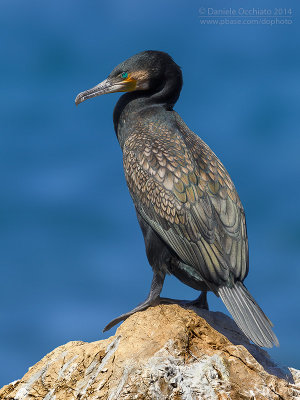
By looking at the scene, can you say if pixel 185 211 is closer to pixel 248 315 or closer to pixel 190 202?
pixel 190 202

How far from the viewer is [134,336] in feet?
21.2

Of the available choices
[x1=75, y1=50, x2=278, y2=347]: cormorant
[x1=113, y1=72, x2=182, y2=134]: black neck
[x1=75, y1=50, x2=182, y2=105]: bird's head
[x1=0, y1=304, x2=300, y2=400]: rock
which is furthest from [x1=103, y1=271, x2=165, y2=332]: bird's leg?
[x1=75, y1=50, x2=182, y2=105]: bird's head

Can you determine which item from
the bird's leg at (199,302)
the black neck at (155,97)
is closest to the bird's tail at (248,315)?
the bird's leg at (199,302)

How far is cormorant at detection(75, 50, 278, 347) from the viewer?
22.0ft

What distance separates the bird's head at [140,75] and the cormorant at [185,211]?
14 mm

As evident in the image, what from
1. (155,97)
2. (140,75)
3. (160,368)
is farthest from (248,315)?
(140,75)

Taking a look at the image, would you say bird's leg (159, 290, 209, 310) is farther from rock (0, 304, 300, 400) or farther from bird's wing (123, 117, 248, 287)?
bird's wing (123, 117, 248, 287)

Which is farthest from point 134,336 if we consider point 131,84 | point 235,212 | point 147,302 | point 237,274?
point 131,84

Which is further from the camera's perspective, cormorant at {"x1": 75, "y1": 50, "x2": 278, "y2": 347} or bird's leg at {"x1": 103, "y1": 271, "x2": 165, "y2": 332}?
bird's leg at {"x1": 103, "y1": 271, "x2": 165, "y2": 332}

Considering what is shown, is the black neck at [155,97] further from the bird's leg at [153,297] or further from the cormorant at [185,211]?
the bird's leg at [153,297]

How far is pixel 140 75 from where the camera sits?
8.12m

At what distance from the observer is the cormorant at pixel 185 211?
22.0 ft

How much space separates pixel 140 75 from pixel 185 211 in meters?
2.03

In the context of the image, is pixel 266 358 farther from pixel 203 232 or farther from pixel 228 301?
pixel 203 232
